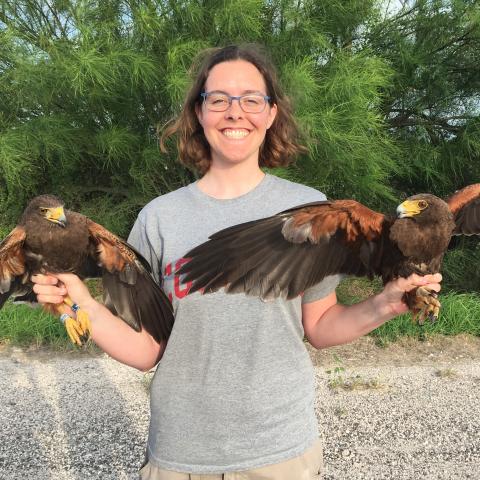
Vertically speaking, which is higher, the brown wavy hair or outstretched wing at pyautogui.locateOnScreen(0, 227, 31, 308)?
the brown wavy hair

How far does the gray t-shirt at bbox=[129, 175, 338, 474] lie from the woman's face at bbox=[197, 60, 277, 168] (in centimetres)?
22

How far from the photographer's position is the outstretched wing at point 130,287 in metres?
2.08

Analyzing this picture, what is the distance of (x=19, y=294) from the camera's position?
92.0 inches

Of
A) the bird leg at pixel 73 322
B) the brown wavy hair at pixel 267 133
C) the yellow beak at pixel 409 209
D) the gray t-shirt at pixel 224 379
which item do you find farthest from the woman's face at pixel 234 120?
the bird leg at pixel 73 322

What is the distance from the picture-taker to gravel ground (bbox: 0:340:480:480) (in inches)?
154

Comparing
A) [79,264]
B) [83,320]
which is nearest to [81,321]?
[83,320]

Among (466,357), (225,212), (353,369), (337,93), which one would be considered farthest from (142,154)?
(225,212)

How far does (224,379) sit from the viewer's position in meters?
1.75

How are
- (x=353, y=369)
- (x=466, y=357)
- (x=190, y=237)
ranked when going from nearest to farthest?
(x=190, y=237) < (x=353, y=369) < (x=466, y=357)

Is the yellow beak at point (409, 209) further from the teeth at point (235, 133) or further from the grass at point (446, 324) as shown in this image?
the grass at point (446, 324)

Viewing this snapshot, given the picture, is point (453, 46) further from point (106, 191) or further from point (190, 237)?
point (190, 237)

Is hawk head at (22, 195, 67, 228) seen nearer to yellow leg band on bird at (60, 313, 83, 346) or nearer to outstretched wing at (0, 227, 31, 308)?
outstretched wing at (0, 227, 31, 308)

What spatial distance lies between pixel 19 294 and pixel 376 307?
1639 mm

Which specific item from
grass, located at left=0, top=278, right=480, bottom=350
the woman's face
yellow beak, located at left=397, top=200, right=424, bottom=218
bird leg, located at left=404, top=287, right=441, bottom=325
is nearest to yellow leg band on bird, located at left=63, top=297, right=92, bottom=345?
the woman's face
